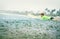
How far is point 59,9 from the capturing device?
61.0 inches

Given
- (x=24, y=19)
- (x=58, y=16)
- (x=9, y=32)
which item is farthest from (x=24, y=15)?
(x=58, y=16)

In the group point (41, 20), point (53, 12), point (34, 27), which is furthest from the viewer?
point (53, 12)

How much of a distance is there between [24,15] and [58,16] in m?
0.48

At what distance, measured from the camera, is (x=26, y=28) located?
1260mm

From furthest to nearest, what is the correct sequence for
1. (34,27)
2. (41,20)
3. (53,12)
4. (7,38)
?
(53,12)
(41,20)
(34,27)
(7,38)

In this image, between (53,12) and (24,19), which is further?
(53,12)

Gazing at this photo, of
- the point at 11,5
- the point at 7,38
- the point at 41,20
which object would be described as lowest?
the point at 7,38

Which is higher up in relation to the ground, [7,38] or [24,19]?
[24,19]

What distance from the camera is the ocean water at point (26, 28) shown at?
119cm

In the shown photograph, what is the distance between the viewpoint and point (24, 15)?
4.71 ft

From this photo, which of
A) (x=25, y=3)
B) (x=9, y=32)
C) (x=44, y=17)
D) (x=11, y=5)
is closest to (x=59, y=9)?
(x=44, y=17)

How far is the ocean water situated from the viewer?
3.91 ft

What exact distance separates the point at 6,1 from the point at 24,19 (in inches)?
14.5

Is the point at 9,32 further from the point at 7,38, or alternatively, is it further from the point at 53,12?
the point at 53,12
